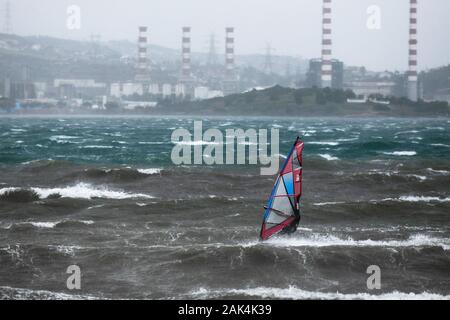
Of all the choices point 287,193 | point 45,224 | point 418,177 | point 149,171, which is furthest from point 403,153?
point 287,193

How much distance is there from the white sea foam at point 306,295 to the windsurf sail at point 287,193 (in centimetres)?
313

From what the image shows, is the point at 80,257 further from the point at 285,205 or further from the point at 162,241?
the point at 285,205

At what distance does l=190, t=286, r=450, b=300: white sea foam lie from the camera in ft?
50.0

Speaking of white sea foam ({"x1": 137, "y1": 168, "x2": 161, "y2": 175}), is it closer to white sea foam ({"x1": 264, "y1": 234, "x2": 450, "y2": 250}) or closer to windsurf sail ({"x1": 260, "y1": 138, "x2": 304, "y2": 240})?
white sea foam ({"x1": 264, "y1": 234, "x2": 450, "y2": 250})

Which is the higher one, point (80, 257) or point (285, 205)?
point (285, 205)

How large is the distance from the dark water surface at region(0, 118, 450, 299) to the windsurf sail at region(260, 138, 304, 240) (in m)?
0.77

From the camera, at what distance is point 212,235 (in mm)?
21469

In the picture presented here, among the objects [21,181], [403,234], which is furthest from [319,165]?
[403,234]

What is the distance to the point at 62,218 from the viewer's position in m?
24.4

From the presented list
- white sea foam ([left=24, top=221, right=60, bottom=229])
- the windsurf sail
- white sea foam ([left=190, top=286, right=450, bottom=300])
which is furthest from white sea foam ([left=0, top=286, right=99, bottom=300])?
white sea foam ([left=24, top=221, right=60, bottom=229])

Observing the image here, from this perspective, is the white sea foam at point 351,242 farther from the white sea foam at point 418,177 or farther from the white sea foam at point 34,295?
the white sea foam at point 418,177

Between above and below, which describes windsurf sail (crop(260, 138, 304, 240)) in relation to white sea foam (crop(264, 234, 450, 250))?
above

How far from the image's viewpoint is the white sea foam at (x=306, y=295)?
600 inches

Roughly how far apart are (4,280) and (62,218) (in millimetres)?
8032
